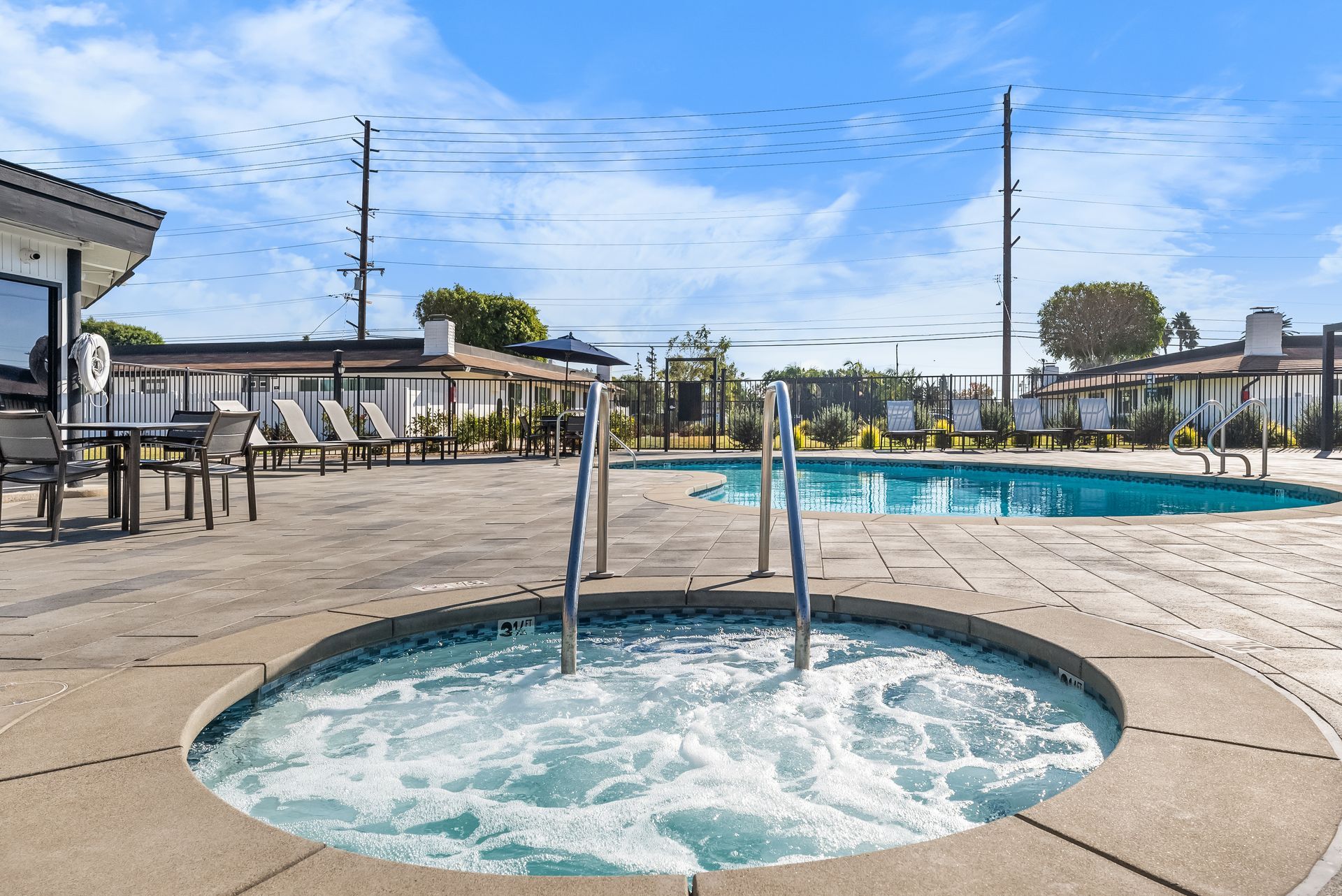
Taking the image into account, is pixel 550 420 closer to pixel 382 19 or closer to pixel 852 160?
pixel 382 19

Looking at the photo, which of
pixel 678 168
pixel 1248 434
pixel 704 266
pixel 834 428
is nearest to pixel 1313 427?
pixel 1248 434

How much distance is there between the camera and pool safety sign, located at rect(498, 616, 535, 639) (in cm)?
328

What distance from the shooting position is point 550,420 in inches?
550

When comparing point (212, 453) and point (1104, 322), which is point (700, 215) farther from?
point (212, 453)

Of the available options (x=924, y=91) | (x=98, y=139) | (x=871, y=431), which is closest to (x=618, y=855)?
(x=871, y=431)

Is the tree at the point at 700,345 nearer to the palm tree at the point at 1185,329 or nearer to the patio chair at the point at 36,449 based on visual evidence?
the patio chair at the point at 36,449

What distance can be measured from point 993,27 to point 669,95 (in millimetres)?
9539

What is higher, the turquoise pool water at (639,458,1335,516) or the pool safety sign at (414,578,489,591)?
the turquoise pool water at (639,458,1335,516)

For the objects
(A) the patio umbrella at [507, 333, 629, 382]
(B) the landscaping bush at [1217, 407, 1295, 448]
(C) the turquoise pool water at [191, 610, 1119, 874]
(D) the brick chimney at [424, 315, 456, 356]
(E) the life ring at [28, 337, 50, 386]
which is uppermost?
(D) the brick chimney at [424, 315, 456, 356]

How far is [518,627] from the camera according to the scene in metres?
3.32

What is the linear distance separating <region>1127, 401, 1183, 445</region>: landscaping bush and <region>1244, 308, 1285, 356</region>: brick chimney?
9.78 metres

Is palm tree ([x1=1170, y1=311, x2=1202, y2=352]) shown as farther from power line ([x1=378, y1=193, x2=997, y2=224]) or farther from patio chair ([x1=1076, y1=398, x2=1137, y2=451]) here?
patio chair ([x1=1076, y1=398, x2=1137, y2=451])

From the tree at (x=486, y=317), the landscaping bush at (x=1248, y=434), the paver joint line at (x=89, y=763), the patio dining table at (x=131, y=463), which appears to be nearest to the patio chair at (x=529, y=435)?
the patio dining table at (x=131, y=463)

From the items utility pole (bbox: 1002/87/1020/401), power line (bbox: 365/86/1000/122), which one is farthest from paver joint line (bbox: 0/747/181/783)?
power line (bbox: 365/86/1000/122)
